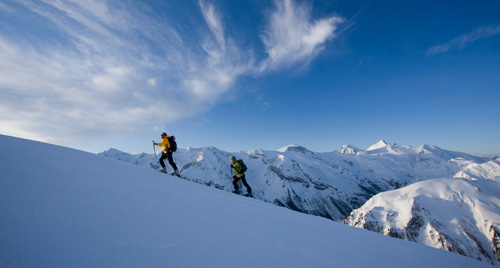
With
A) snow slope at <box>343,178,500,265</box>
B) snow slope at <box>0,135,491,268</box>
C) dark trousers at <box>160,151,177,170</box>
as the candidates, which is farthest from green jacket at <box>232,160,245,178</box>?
snow slope at <box>343,178,500,265</box>

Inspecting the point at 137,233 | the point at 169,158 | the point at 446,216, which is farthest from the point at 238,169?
the point at 446,216

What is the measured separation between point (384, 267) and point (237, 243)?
2.77 m

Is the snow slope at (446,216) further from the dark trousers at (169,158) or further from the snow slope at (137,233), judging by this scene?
the snow slope at (137,233)

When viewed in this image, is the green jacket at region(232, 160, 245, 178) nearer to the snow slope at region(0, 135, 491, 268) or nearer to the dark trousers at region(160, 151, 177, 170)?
the dark trousers at region(160, 151, 177, 170)

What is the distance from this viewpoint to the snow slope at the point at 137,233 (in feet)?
7.20

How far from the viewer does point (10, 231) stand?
7.06 ft

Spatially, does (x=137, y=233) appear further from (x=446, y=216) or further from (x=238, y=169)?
(x=446, y=216)

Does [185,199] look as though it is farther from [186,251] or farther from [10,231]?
[10,231]

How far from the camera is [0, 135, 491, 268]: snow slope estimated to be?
220 centimetres

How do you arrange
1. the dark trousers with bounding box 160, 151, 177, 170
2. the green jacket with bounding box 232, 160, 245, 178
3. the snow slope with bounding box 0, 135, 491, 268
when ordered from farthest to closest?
1. the green jacket with bounding box 232, 160, 245, 178
2. the dark trousers with bounding box 160, 151, 177, 170
3. the snow slope with bounding box 0, 135, 491, 268

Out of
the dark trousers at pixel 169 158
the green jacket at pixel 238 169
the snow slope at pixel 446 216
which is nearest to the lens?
the dark trousers at pixel 169 158

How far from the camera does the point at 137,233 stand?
2875mm

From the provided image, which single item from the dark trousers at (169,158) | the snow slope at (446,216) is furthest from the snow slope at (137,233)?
the snow slope at (446,216)

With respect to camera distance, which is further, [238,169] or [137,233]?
[238,169]
